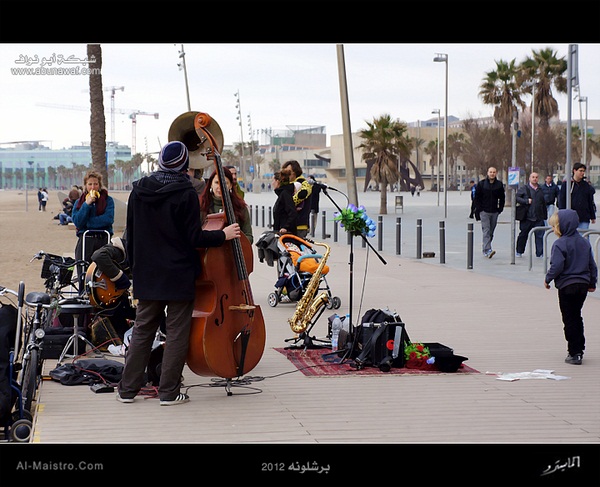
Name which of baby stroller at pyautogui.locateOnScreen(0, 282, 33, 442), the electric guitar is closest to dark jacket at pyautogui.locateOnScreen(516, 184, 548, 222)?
the electric guitar

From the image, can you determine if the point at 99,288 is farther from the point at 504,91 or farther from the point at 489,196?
the point at 504,91

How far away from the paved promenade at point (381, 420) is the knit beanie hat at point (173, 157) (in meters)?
1.76

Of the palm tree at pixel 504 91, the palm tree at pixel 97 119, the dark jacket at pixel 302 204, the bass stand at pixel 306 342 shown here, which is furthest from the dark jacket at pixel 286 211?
the palm tree at pixel 504 91

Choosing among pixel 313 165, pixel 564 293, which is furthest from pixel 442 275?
pixel 313 165

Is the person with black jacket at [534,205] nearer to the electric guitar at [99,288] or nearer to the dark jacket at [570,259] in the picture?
the dark jacket at [570,259]

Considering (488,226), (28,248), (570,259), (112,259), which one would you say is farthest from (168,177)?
(28,248)

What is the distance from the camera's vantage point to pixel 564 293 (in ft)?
29.4

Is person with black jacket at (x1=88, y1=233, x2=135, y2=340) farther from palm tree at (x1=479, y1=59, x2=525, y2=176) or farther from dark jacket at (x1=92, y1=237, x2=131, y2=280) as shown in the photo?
palm tree at (x1=479, y1=59, x2=525, y2=176)

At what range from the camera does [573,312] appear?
902 centimetres

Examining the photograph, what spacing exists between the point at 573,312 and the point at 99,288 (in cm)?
441

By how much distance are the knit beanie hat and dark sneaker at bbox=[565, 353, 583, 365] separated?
4071 mm

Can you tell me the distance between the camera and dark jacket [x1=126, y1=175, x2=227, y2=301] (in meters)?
7.06
